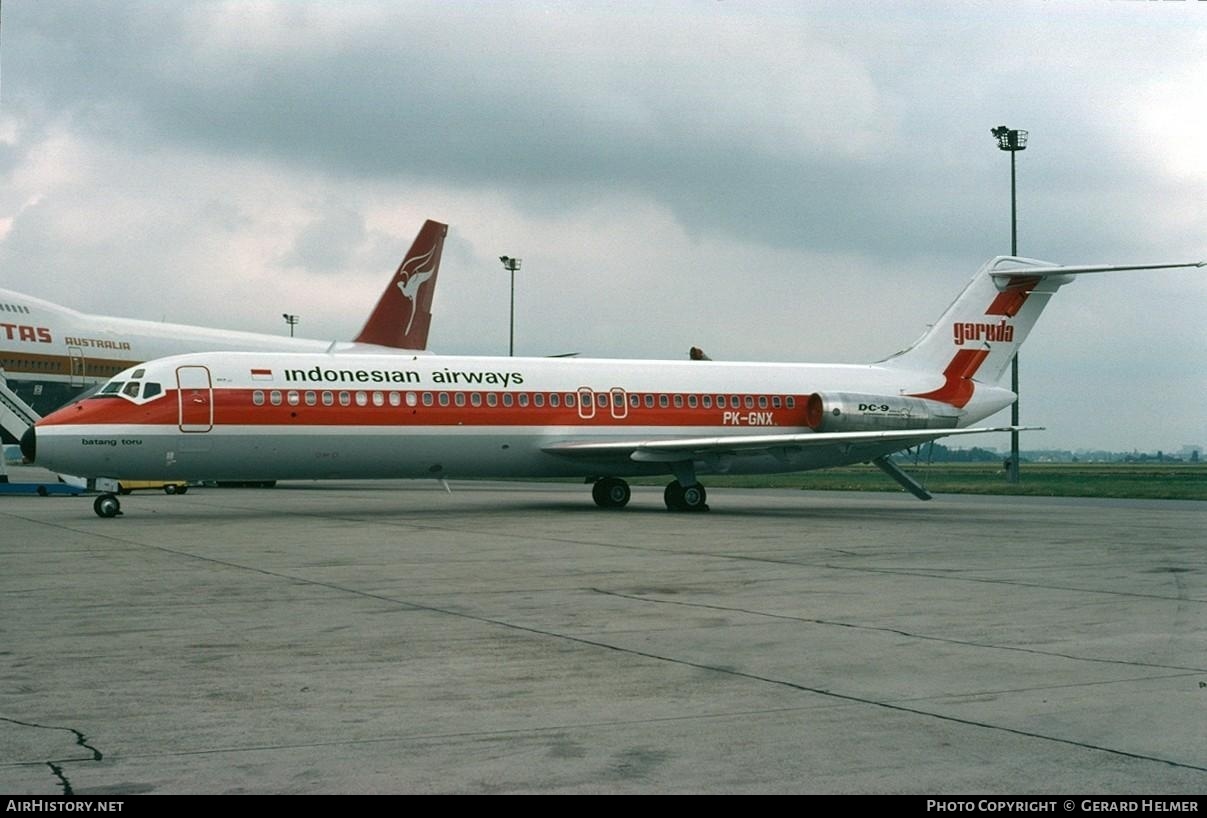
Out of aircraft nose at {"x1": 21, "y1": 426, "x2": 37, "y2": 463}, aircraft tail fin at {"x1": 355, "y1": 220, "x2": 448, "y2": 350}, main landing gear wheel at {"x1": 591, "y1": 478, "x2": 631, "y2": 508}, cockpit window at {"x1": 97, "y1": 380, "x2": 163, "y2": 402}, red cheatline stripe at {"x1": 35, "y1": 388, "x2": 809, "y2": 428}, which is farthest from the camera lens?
aircraft tail fin at {"x1": 355, "y1": 220, "x2": 448, "y2": 350}

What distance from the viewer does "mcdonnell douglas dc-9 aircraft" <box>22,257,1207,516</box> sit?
80.4 feet

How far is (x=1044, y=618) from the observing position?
11.6 meters

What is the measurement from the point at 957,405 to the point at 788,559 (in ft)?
54.4

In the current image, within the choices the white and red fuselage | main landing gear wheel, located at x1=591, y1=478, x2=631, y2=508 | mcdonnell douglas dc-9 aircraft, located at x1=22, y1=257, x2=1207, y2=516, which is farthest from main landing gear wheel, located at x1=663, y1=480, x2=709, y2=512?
main landing gear wheel, located at x1=591, y1=478, x2=631, y2=508

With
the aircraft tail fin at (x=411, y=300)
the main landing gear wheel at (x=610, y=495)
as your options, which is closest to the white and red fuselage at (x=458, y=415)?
the main landing gear wheel at (x=610, y=495)

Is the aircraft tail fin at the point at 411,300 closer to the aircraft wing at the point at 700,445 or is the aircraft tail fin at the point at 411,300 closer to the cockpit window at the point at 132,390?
the aircraft wing at the point at 700,445

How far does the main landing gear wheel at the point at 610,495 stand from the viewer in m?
30.1

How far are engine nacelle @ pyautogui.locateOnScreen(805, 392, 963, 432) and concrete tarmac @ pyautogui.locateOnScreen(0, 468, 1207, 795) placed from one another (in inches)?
426

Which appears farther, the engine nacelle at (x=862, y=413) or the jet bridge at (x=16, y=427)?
Answer: the jet bridge at (x=16, y=427)

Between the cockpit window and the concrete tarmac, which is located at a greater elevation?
the cockpit window

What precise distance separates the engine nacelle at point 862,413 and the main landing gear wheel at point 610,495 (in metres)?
4.72

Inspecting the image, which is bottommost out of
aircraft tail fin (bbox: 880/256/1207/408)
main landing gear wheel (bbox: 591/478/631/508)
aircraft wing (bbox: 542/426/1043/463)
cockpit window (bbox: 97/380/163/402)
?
main landing gear wheel (bbox: 591/478/631/508)

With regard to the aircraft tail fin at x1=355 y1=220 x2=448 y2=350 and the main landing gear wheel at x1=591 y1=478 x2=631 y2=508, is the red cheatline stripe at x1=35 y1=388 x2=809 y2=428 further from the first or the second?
the aircraft tail fin at x1=355 y1=220 x2=448 y2=350
